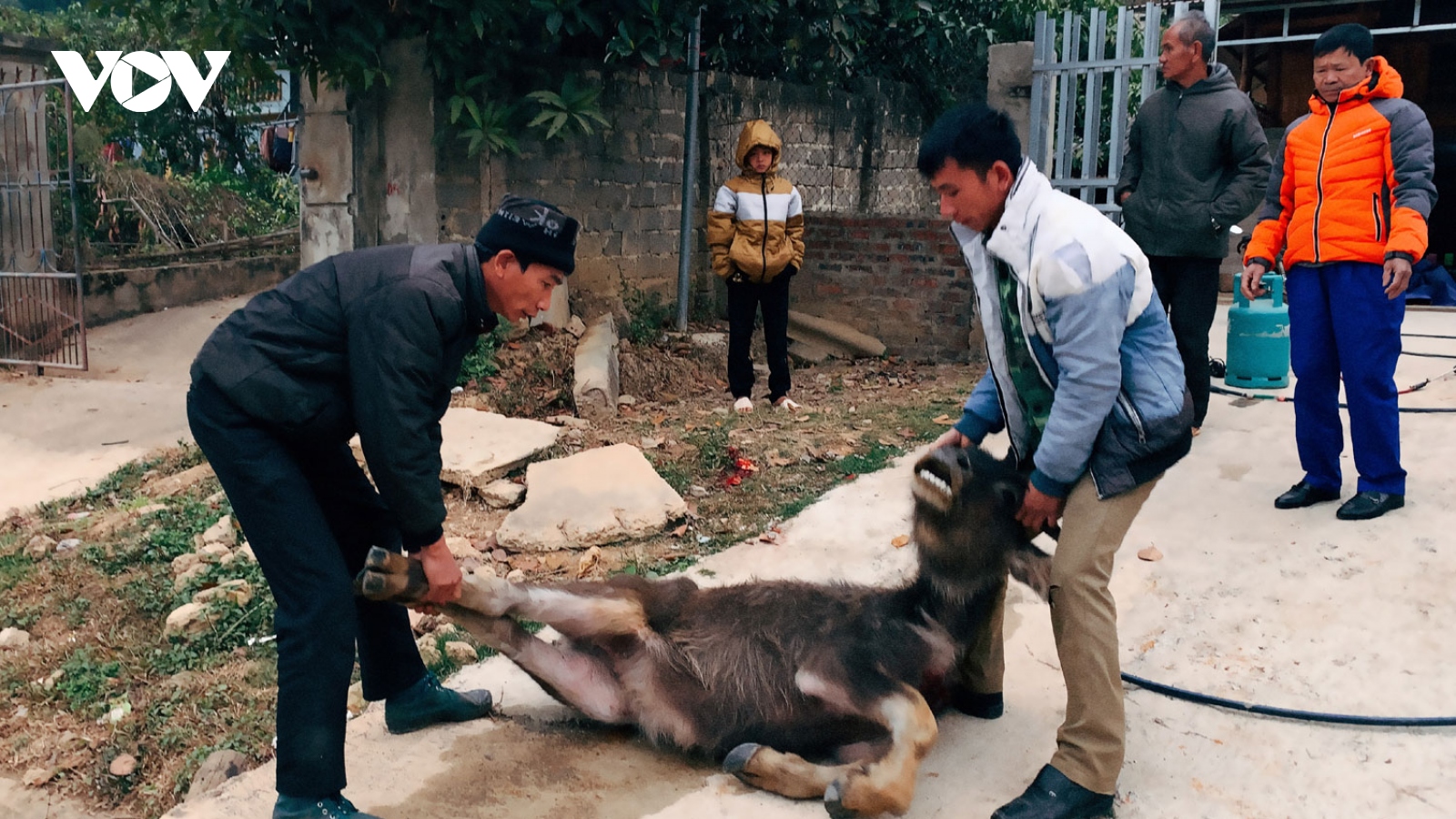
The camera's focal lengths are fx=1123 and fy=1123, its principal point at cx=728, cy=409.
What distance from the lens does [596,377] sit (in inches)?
297

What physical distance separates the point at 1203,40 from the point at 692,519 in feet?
11.0

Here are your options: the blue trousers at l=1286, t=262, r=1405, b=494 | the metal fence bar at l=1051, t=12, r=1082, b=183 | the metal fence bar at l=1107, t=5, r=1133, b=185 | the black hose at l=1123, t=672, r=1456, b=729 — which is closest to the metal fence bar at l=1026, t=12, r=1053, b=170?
the metal fence bar at l=1051, t=12, r=1082, b=183

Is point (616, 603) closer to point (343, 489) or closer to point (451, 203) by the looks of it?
point (343, 489)

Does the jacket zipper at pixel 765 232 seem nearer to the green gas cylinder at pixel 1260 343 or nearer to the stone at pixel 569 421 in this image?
the stone at pixel 569 421

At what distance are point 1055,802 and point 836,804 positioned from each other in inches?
20.4

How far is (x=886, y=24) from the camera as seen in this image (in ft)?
40.4

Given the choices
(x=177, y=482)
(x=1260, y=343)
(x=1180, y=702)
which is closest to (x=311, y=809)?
(x=1180, y=702)

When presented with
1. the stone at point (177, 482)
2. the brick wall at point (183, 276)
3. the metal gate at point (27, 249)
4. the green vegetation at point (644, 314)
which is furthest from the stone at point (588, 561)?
the brick wall at point (183, 276)

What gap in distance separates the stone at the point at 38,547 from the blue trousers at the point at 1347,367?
595 cm

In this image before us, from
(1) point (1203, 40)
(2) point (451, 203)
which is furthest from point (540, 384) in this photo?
(1) point (1203, 40)

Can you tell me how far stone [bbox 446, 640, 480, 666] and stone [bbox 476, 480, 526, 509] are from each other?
5.10ft

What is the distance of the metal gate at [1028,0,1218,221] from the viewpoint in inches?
297

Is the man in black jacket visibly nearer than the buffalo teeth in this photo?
Yes

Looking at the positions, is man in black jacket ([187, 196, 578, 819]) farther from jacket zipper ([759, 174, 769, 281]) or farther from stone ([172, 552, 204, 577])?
jacket zipper ([759, 174, 769, 281])
